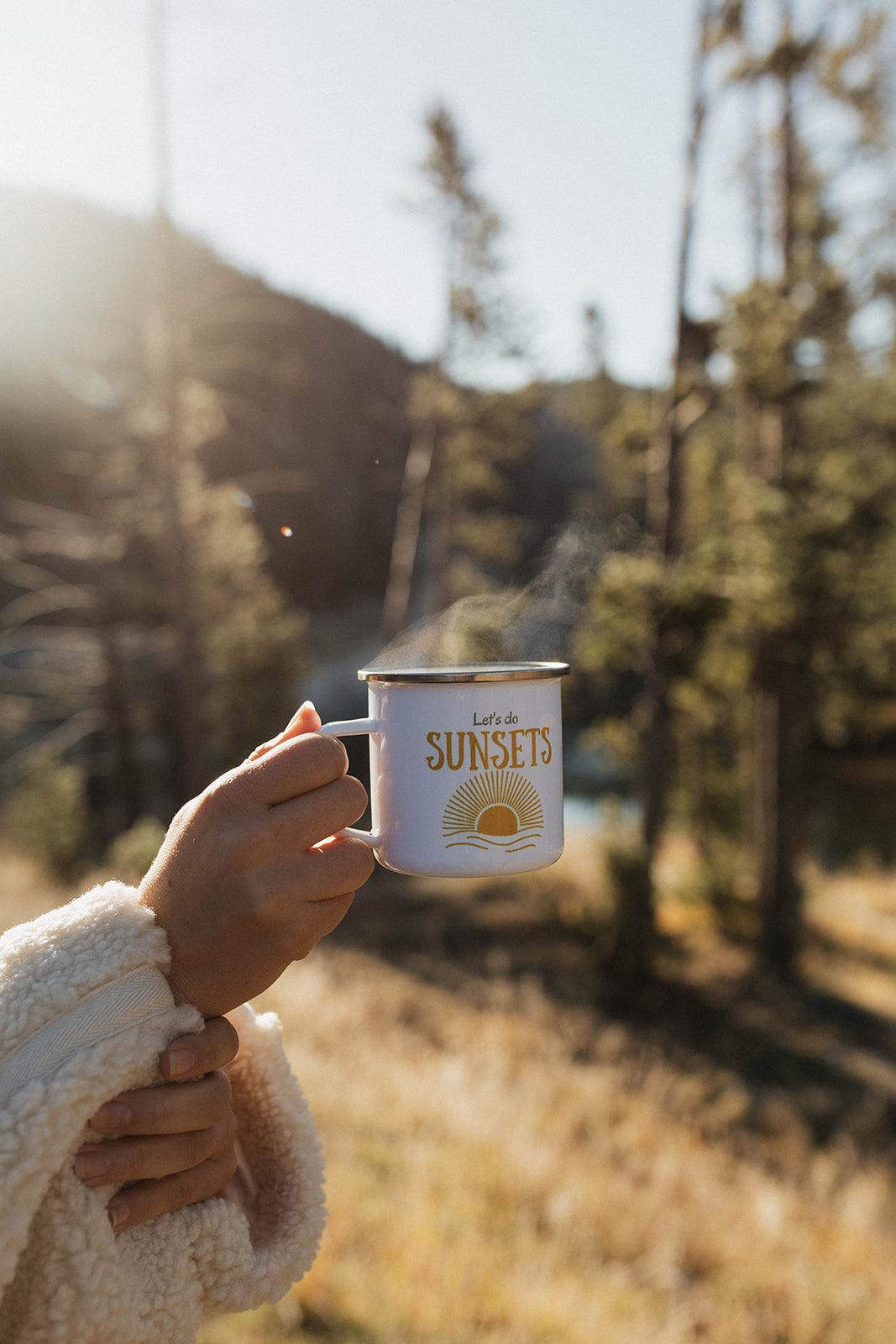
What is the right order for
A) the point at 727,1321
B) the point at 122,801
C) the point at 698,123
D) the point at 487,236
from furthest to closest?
the point at 122,801, the point at 487,236, the point at 698,123, the point at 727,1321

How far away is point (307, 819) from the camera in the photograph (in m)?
1.02

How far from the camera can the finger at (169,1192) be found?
1.02 m

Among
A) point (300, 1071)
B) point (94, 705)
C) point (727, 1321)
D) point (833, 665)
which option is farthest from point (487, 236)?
point (727, 1321)

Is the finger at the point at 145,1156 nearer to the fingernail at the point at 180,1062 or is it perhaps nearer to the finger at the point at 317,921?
the fingernail at the point at 180,1062

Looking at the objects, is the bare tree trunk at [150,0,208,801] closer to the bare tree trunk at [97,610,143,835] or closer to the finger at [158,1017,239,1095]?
the bare tree trunk at [97,610,143,835]

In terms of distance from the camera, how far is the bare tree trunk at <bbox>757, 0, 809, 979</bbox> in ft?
34.9

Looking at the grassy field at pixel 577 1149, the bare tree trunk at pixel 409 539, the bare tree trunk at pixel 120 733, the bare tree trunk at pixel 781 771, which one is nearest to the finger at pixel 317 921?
the grassy field at pixel 577 1149

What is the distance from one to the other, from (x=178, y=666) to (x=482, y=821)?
297 inches

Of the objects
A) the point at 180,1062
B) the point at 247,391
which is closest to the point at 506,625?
the point at 180,1062

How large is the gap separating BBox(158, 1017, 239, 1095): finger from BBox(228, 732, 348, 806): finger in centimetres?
27

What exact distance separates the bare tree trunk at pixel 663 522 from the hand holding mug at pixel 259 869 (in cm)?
660

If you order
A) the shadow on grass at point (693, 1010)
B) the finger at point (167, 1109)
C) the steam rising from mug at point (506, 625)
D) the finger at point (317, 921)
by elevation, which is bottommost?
the shadow on grass at point (693, 1010)

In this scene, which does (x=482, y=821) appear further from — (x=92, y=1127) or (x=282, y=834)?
(x=92, y=1127)

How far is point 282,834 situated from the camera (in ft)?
3.32
